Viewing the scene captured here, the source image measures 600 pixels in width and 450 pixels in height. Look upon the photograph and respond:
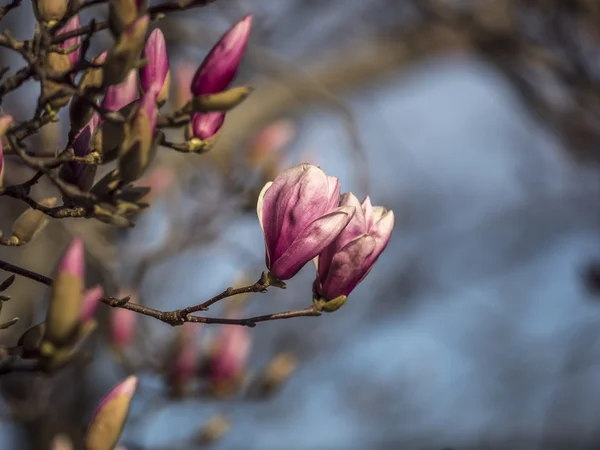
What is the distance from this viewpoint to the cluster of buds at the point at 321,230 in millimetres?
739

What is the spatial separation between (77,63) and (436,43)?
10.8 ft

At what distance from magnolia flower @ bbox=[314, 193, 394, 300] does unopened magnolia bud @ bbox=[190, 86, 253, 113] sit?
0.51ft

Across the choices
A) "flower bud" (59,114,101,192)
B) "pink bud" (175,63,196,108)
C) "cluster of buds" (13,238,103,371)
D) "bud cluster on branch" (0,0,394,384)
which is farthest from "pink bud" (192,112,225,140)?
"pink bud" (175,63,196,108)

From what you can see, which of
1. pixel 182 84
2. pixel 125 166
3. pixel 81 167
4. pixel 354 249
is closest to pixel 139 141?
pixel 125 166

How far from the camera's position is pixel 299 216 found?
2.46 ft

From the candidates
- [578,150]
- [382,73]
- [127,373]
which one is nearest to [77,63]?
[127,373]

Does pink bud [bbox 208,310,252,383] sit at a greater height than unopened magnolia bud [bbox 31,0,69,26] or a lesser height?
lesser

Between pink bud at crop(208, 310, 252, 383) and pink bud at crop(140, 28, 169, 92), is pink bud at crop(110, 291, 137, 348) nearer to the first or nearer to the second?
pink bud at crop(208, 310, 252, 383)

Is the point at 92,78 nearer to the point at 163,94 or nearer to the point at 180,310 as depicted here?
the point at 163,94

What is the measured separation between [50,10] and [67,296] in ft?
0.95

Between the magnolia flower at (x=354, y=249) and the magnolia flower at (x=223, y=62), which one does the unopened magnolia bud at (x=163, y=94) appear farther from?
the magnolia flower at (x=354, y=249)

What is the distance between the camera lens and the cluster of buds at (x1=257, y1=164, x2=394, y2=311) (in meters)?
0.74

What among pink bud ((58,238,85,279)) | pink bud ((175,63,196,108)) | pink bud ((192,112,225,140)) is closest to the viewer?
pink bud ((58,238,85,279))

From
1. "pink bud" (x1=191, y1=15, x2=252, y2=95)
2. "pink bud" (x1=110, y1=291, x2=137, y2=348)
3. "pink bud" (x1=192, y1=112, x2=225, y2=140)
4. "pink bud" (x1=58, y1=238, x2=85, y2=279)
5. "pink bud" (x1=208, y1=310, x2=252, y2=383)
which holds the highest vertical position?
"pink bud" (x1=191, y1=15, x2=252, y2=95)
